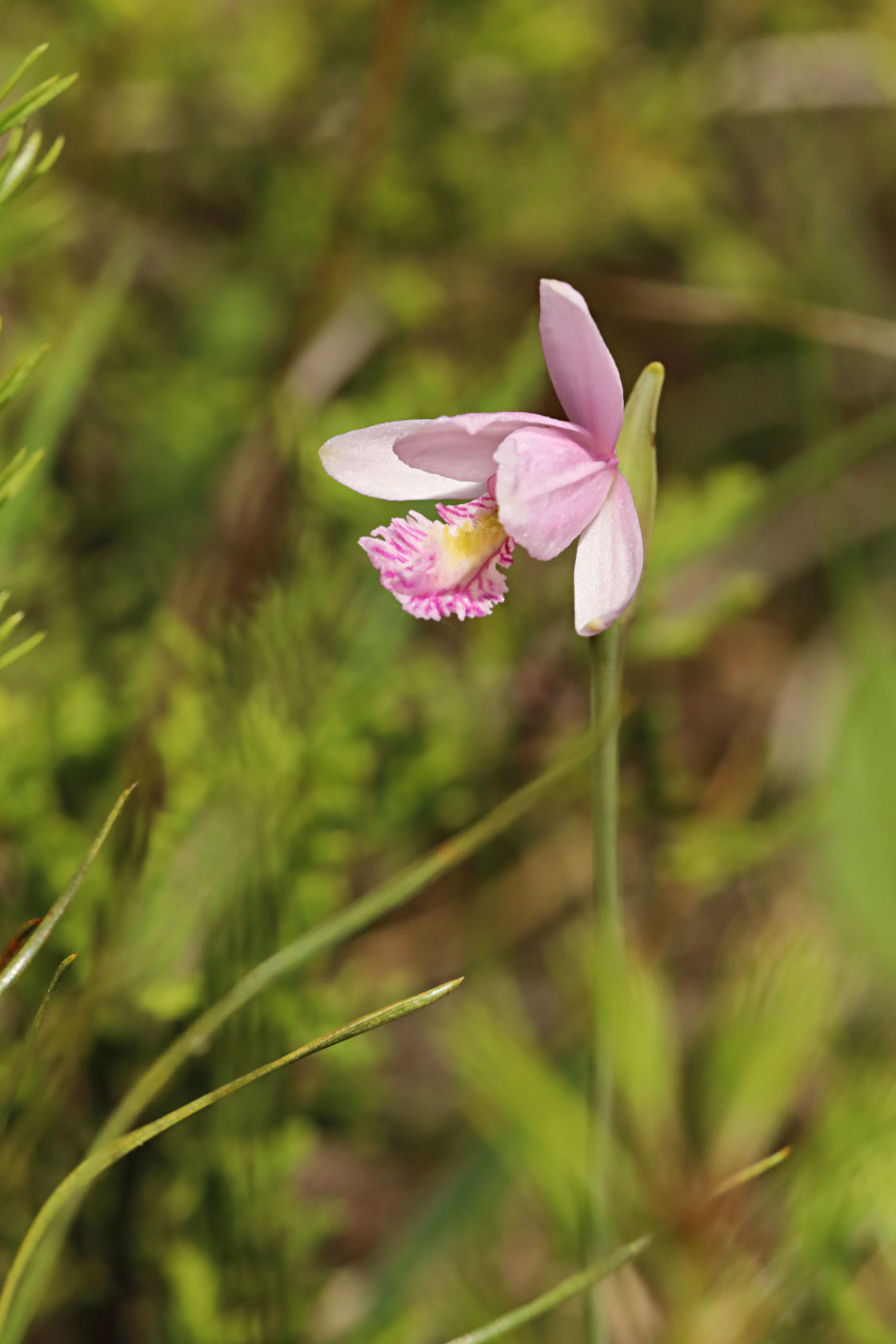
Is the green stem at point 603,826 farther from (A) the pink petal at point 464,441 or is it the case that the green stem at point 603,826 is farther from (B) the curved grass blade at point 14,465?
(B) the curved grass blade at point 14,465

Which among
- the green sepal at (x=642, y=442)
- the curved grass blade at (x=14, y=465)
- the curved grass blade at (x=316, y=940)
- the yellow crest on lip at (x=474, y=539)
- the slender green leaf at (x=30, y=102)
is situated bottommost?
the curved grass blade at (x=316, y=940)

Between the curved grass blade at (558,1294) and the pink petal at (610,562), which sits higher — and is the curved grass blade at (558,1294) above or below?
below

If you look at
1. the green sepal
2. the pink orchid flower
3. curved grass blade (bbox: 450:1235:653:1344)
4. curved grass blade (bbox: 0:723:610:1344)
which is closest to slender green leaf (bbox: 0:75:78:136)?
the pink orchid flower

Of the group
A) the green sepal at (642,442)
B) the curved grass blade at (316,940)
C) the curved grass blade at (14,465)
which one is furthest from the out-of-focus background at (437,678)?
the green sepal at (642,442)

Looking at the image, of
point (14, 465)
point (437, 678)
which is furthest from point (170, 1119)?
point (437, 678)

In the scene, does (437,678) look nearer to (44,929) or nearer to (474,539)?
(474,539)

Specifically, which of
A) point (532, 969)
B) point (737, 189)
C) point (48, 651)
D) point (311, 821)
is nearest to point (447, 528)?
point (311, 821)
